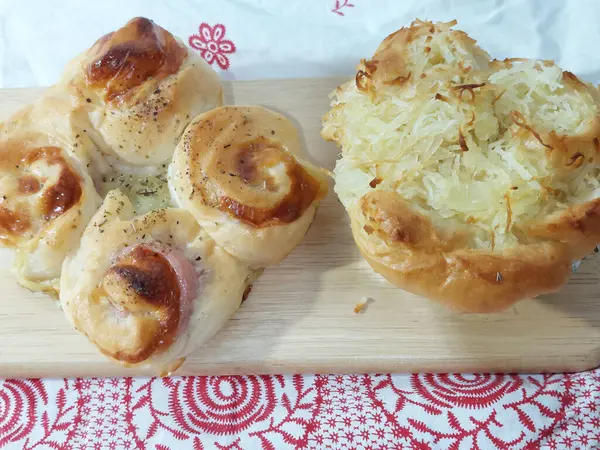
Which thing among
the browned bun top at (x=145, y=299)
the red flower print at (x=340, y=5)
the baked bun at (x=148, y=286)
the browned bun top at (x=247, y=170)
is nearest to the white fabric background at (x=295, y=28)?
the red flower print at (x=340, y=5)

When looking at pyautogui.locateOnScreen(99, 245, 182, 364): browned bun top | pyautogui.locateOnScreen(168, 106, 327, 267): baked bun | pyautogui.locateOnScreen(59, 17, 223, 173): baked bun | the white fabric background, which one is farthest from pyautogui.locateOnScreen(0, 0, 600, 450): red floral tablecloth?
the white fabric background

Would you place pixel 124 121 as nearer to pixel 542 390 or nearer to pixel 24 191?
pixel 24 191

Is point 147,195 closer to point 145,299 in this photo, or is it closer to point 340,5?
point 145,299

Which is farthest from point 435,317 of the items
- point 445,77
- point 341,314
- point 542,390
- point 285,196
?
point 445,77

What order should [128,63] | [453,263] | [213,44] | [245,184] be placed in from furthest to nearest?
[213,44], [128,63], [245,184], [453,263]

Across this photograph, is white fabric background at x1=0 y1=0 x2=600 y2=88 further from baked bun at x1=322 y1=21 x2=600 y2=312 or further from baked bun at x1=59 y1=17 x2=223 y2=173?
baked bun at x1=322 y1=21 x2=600 y2=312

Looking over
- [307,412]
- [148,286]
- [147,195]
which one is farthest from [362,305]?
[147,195]
